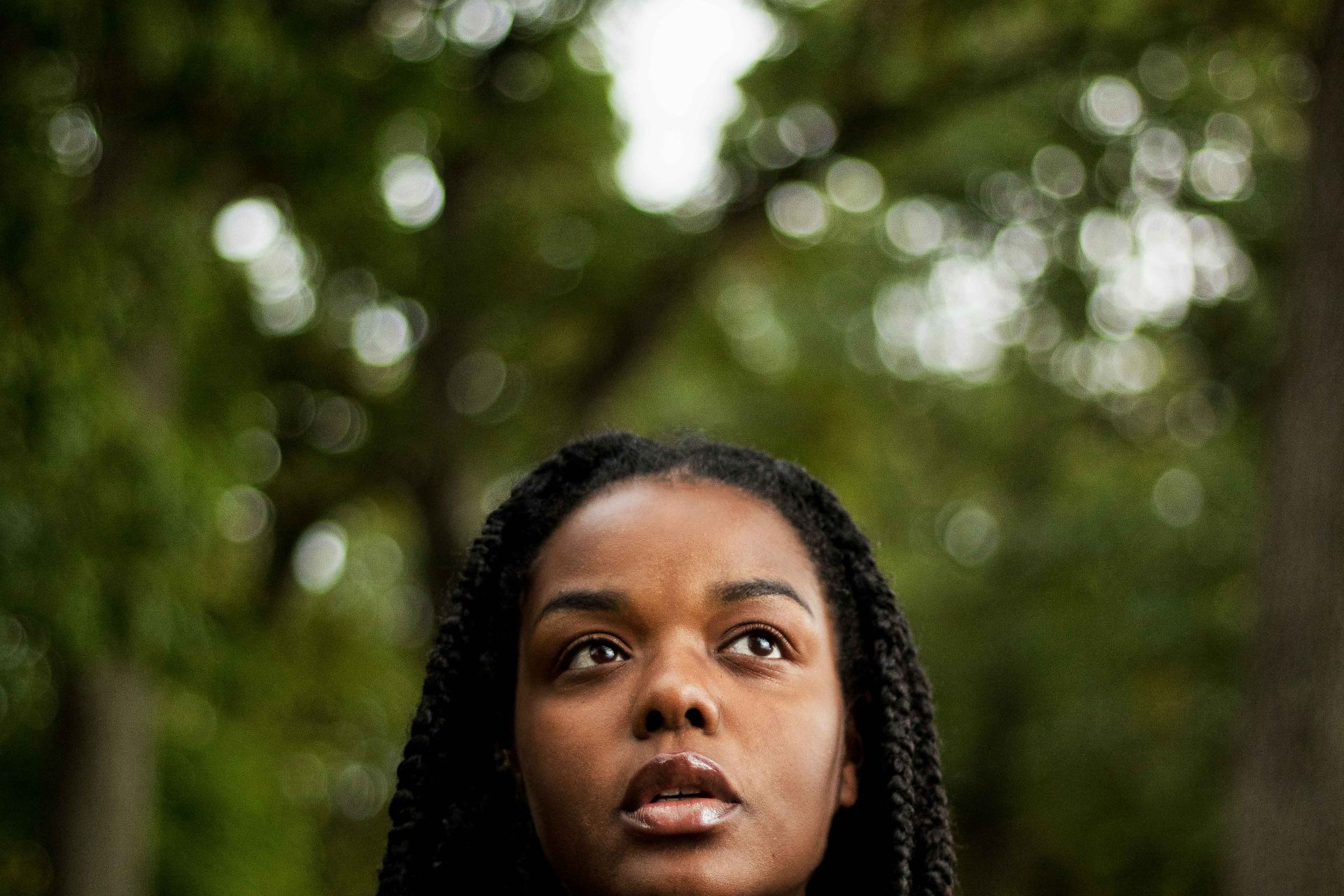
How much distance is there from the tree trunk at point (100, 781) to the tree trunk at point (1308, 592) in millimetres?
5480

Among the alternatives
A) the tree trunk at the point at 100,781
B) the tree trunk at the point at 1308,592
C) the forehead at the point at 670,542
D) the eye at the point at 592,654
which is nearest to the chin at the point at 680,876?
the eye at the point at 592,654

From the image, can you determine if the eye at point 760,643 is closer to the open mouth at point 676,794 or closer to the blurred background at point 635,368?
the open mouth at point 676,794

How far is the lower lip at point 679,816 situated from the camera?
2.24 m

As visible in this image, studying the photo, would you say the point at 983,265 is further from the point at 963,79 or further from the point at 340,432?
the point at 340,432

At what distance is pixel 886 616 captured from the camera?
276 cm

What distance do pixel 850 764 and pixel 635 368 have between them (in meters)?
9.49

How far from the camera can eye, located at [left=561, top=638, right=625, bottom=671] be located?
2439 mm

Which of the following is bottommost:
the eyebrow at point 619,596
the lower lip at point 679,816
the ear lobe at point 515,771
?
the lower lip at point 679,816

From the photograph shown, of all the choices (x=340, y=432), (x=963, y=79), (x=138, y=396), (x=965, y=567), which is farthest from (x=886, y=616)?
(x=965, y=567)

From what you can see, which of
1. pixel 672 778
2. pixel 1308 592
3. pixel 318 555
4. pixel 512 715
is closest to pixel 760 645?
pixel 672 778

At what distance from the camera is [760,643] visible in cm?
246

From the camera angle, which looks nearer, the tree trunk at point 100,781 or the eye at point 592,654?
the eye at point 592,654

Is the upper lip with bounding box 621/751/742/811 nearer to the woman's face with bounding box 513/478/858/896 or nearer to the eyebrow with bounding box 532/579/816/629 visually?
the woman's face with bounding box 513/478/858/896

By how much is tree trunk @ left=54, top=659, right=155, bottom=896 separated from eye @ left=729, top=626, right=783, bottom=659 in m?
5.81
